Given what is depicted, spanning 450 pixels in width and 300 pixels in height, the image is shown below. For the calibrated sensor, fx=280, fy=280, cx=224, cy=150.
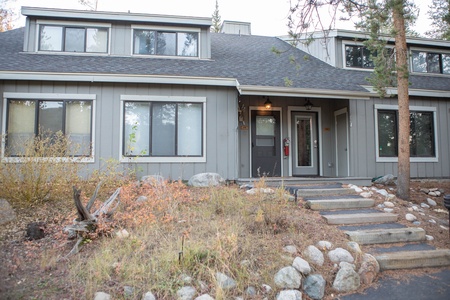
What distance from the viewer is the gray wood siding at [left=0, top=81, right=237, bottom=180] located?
6926mm

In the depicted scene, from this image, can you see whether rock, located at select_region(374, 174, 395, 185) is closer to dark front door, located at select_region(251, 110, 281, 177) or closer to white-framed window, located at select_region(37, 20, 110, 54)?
dark front door, located at select_region(251, 110, 281, 177)

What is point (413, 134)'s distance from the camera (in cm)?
860

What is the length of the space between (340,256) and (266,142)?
5.40 metres

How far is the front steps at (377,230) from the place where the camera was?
3721mm

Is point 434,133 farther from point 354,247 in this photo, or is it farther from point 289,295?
point 289,295

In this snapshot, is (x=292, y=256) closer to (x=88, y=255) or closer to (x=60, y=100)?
(x=88, y=255)

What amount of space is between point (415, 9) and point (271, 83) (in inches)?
131

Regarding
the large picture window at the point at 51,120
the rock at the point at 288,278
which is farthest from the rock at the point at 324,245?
the large picture window at the point at 51,120

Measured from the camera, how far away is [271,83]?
23.9 ft

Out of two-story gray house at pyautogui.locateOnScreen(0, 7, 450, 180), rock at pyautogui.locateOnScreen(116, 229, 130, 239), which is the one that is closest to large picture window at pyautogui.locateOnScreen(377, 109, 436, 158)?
two-story gray house at pyautogui.locateOnScreen(0, 7, 450, 180)

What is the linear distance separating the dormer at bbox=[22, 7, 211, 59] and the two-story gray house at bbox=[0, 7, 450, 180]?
3cm

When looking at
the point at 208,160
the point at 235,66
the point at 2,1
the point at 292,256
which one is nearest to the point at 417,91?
the point at 235,66

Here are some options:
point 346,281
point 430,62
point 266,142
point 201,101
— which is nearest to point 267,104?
point 266,142

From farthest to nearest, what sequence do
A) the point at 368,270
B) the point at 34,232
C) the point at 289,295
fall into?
the point at 34,232, the point at 368,270, the point at 289,295
